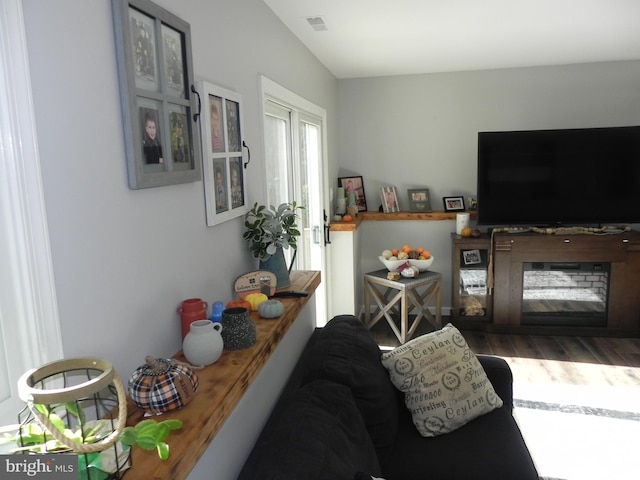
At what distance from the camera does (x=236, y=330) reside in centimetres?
154

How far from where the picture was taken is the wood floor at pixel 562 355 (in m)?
3.50

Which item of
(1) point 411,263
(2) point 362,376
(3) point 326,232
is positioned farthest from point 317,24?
(1) point 411,263

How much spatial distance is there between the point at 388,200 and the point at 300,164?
1600 millimetres

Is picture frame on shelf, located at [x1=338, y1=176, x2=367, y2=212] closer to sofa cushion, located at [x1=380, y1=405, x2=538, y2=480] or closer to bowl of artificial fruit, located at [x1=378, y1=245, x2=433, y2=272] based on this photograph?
bowl of artificial fruit, located at [x1=378, y1=245, x2=433, y2=272]

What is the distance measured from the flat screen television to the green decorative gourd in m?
3.03

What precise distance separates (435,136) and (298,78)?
6.66ft

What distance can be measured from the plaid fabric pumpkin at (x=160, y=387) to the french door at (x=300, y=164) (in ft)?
4.10

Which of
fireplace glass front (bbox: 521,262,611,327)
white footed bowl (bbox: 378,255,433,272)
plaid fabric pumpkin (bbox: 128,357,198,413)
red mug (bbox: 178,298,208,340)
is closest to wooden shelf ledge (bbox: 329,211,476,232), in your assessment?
white footed bowl (bbox: 378,255,433,272)

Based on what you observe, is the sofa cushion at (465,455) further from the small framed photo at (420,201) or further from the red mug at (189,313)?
the small framed photo at (420,201)

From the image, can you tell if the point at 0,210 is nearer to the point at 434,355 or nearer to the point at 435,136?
the point at 434,355

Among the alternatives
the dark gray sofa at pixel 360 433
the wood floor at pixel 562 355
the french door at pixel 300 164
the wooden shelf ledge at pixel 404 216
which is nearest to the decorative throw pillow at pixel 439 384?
the dark gray sofa at pixel 360 433

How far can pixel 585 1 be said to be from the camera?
8.67 ft

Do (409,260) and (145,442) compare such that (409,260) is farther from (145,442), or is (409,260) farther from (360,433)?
(145,442)

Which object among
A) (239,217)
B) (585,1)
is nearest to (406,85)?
(585,1)
